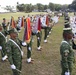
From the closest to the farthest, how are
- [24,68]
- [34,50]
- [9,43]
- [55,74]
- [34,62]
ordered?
[9,43] < [55,74] < [24,68] < [34,62] < [34,50]

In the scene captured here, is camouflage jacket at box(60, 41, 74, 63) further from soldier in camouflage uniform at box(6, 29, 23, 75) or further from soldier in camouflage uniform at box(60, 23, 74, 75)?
soldier in camouflage uniform at box(6, 29, 23, 75)

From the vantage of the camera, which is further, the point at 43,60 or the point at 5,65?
the point at 43,60

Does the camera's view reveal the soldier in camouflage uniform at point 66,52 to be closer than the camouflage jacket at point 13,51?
Yes

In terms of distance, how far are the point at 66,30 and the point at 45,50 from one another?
7.52 meters

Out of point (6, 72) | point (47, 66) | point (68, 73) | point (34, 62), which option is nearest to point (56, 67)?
point (47, 66)

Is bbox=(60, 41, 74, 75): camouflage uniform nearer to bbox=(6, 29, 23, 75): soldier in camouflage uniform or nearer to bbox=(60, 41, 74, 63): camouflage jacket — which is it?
bbox=(60, 41, 74, 63): camouflage jacket

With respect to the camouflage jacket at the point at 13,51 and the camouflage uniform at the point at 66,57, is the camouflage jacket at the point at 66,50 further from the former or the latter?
the camouflage jacket at the point at 13,51

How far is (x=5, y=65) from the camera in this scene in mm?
10648

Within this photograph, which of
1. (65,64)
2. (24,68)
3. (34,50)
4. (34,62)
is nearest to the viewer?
(65,64)

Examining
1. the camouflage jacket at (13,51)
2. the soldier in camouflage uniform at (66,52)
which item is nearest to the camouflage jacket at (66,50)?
the soldier in camouflage uniform at (66,52)

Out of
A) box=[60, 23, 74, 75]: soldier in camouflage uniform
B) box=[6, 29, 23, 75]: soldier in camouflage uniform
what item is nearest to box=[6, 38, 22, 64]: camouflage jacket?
box=[6, 29, 23, 75]: soldier in camouflage uniform

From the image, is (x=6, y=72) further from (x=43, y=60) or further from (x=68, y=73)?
(x=68, y=73)

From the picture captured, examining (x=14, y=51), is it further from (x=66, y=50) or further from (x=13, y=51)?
(x=66, y=50)

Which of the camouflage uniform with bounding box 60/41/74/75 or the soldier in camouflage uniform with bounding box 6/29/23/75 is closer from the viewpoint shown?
the camouflage uniform with bounding box 60/41/74/75
